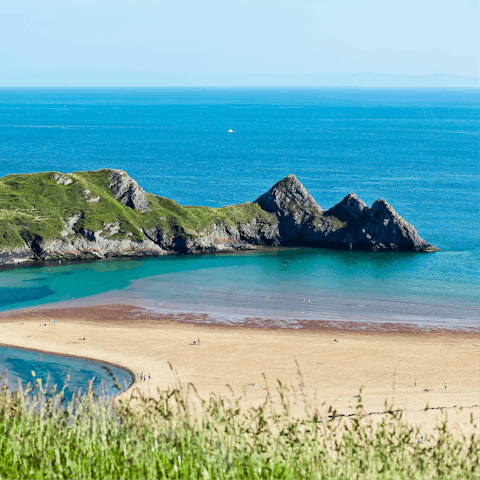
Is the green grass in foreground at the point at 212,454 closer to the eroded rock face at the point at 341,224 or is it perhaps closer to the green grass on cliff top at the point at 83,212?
the green grass on cliff top at the point at 83,212

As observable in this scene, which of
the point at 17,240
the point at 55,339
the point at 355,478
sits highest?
the point at 355,478

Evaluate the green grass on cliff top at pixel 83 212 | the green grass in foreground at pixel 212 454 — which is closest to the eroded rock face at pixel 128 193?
the green grass on cliff top at pixel 83 212

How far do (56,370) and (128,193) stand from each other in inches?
1672

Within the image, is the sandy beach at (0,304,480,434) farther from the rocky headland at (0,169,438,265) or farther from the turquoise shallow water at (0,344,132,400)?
the rocky headland at (0,169,438,265)

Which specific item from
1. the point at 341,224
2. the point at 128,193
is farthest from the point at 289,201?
the point at 128,193

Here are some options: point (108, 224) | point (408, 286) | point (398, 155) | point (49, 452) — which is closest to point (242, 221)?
point (108, 224)

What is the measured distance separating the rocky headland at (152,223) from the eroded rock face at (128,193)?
0.46 feet

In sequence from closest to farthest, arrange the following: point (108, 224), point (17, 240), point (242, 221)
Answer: point (17, 240) < point (108, 224) < point (242, 221)

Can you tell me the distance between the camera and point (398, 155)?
175 meters

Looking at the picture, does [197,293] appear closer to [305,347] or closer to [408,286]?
[305,347]

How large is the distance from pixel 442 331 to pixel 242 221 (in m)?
36.3

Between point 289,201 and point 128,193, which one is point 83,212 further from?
point 289,201

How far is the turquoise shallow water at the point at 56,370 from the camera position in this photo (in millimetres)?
40719

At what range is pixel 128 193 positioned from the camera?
82312mm
